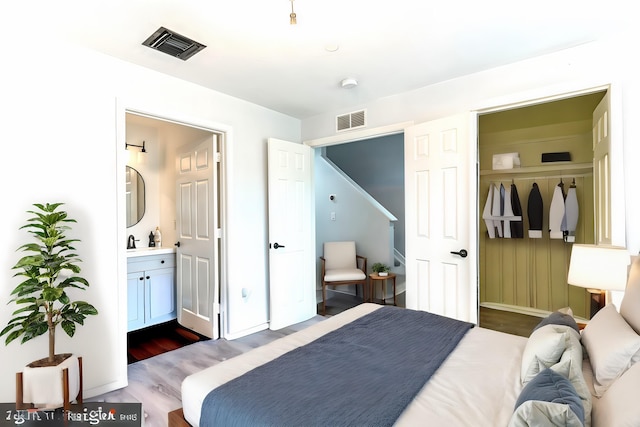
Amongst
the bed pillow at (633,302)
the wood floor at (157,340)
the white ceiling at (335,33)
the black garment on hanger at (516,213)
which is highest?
the white ceiling at (335,33)

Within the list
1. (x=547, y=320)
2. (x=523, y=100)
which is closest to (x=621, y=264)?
(x=547, y=320)

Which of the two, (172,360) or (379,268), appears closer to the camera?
(172,360)

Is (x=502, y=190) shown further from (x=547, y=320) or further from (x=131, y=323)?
(x=131, y=323)

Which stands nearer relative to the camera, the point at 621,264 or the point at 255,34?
the point at 621,264

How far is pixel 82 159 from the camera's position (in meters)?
2.38

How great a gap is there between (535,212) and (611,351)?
3.01 m

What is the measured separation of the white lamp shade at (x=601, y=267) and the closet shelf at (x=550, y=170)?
1.98 metres

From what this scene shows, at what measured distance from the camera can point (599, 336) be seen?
1453mm

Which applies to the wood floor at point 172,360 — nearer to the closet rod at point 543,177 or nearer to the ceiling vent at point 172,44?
the closet rod at point 543,177

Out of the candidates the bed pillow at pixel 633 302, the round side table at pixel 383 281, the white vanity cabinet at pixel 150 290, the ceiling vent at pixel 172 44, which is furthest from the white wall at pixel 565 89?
the white vanity cabinet at pixel 150 290

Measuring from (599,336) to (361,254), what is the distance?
3.57 meters

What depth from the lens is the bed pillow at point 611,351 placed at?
1.26m

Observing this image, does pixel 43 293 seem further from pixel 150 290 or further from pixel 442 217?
pixel 442 217

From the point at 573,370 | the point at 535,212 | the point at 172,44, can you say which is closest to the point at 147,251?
the point at 172,44
